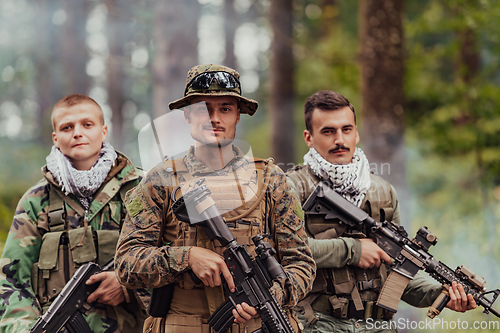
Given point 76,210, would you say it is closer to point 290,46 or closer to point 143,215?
point 143,215

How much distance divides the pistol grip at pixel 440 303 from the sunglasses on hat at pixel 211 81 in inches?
72.7

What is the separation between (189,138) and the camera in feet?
7.71

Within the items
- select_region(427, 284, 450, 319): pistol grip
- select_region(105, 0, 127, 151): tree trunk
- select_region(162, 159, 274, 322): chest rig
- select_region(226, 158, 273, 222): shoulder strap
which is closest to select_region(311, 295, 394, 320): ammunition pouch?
select_region(427, 284, 450, 319): pistol grip

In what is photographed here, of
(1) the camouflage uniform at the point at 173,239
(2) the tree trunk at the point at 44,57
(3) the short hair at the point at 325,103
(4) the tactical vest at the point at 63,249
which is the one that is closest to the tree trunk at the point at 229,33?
(3) the short hair at the point at 325,103

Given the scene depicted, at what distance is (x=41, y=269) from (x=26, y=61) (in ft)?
79.3

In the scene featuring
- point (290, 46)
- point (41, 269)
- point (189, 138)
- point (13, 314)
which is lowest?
point (13, 314)

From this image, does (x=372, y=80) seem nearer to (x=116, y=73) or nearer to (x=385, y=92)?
(x=385, y=92)

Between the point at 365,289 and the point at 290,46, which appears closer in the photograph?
the point at 365,289

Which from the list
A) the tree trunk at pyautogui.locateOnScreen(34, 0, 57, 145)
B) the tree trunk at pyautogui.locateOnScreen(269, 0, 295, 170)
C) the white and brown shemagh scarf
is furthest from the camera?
the tree trunk at pyautogui.locateOnScreen(34, 0, 57, 145)

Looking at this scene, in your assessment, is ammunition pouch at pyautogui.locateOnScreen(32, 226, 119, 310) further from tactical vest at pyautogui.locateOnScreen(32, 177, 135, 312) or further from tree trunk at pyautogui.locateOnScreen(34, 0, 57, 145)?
tree trunk at pyautogui.locateOnScreen(34, 0, 57, 145)

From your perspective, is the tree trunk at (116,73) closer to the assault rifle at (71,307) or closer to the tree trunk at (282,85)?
the tree trunk at (282,85)

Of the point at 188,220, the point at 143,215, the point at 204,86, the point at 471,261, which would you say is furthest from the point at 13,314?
the point at 471,261

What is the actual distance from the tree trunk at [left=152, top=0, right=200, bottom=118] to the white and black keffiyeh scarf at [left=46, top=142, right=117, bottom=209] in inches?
154

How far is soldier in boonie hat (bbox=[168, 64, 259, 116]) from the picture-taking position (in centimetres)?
230
